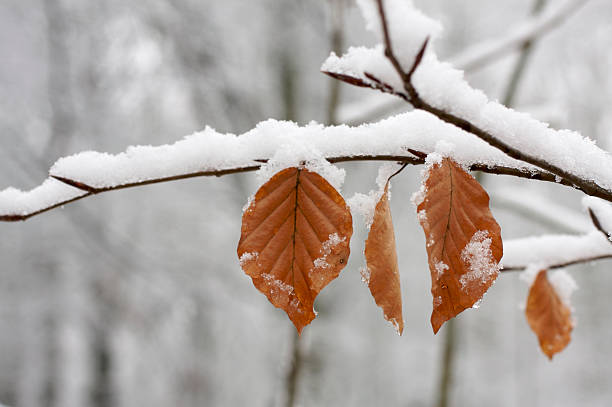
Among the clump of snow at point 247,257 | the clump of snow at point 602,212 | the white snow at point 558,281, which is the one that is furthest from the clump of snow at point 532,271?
the clump of snow at point 247,257

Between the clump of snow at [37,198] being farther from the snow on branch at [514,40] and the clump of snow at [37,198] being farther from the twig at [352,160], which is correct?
the snow on branch at [514,40]

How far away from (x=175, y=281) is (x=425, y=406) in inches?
272

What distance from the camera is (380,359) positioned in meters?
7.43

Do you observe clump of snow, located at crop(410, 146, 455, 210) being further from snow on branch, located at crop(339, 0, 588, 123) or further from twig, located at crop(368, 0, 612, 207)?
snow on branch, located at crop(339, 0, 588, 123)

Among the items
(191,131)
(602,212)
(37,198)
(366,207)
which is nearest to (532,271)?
(602,212)

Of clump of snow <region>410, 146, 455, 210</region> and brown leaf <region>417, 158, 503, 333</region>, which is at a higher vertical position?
clump of snow <region>410, 146, 455, 210</region>

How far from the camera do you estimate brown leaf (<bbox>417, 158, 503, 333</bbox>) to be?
32cm

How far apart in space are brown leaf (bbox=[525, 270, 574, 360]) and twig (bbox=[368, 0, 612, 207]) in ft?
0.89

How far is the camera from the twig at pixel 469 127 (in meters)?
0.23

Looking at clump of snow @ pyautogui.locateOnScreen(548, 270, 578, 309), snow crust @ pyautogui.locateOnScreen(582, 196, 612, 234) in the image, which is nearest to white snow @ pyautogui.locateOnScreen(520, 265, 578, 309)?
clump of snow @ pyautogui.locateOnScreen(548, 270, 578, 309)

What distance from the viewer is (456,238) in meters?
0.33

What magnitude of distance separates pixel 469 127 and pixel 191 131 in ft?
12.0

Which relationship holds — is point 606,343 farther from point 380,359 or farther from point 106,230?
point 106,230

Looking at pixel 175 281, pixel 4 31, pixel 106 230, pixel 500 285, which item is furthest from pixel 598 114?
pixel 4 31
